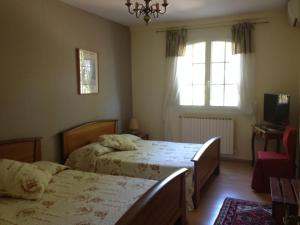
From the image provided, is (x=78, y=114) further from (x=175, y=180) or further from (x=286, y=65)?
(x=286, y=65)

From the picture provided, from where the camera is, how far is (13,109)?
293 centimetres

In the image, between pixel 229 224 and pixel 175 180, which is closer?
pixel 175 180

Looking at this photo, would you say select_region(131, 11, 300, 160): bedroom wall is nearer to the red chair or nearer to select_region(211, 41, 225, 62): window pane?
select_region(211, 41, 225, 62): window pane

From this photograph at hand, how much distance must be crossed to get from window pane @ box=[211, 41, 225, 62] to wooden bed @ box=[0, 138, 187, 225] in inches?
110

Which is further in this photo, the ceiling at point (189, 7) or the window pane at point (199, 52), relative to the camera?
the window pane at point (199, 52)

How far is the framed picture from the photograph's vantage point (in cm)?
394

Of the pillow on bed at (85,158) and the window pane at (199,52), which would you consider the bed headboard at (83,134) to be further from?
the window pane at (199,52)

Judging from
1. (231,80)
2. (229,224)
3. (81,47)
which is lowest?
(229,224)

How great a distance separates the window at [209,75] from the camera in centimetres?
472

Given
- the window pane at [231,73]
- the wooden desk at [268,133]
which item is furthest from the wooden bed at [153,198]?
the window pane at [231,73]

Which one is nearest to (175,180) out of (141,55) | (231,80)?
(231,80)

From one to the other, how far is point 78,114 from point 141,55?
6.68 ft

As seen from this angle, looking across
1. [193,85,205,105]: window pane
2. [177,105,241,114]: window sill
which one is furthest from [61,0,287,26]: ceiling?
[177,105,241,114]: window sill

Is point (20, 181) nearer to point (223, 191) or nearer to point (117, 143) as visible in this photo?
point (117, 143)
